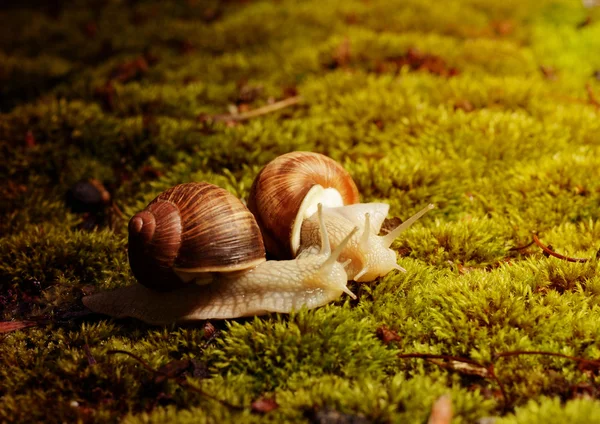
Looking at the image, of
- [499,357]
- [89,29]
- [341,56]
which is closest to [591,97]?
[341,56]

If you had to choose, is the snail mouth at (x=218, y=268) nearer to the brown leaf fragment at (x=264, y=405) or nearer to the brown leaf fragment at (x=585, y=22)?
the brown leaf fragment at (x=264, y=405)

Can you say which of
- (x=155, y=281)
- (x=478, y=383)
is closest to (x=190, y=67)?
(x=155, y=281)

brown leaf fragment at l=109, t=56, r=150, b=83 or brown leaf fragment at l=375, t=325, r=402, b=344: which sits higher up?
brown leaf fragment at l=109, t=56, r=150, b=83

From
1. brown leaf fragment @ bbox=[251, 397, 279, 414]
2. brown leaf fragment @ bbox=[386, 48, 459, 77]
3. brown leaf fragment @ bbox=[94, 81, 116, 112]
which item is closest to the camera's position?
brown leaf fragment @ bbox=[251, 397, 279, 414]

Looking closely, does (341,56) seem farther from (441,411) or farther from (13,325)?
(441,411)

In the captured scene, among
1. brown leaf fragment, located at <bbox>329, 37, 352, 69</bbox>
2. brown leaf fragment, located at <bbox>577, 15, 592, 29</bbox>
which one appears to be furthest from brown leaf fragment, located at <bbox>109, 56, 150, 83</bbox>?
brown leaf fragment, located at <bbox>577, 15, 592, 29</bbox>

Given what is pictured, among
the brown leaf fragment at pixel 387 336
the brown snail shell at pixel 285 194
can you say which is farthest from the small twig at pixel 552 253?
the brown snail shell at pixel 285 194

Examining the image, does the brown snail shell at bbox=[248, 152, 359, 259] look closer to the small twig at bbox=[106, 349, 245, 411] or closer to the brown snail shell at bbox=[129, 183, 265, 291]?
the brown snail shell at bbox=[129, 183, 265, 291]
